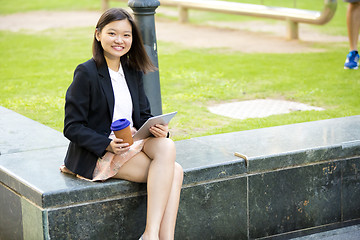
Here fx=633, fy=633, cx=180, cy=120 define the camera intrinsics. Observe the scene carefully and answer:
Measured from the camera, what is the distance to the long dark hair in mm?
3478

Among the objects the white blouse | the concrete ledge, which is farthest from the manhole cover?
the white blouse

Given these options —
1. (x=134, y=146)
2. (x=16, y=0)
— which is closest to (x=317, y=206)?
(x=134, y=146)

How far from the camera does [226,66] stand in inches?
327

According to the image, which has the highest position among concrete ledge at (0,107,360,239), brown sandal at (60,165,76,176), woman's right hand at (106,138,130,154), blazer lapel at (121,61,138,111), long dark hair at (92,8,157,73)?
long dark hair at (92,8,157,73)

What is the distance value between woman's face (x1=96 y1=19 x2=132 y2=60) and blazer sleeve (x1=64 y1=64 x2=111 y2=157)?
18 centimetres

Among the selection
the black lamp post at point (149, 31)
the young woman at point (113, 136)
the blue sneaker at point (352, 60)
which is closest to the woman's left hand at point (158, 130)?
the young woman at point (113, 136)

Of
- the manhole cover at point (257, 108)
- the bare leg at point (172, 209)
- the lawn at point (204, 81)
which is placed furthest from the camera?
the manhole cover at point (257, 108)

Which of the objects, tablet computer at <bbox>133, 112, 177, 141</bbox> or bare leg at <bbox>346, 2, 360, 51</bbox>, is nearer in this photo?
tablet computer at <bbox>133, 112, 177, 141</bbox>

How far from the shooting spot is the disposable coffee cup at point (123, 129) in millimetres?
3148

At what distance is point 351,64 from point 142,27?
420cm

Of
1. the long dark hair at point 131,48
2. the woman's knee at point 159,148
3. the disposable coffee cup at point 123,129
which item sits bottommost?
the woman's knee at point 159,148

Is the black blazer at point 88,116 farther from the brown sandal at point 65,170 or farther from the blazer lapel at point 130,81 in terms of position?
the blazer lapel at point 130,81

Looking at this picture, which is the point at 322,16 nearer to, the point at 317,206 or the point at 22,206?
the point at 317,206

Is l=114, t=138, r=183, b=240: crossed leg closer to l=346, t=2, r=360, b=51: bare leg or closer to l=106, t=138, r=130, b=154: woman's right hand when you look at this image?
l=106, t=138, r=130, b=154: woman's right hand
